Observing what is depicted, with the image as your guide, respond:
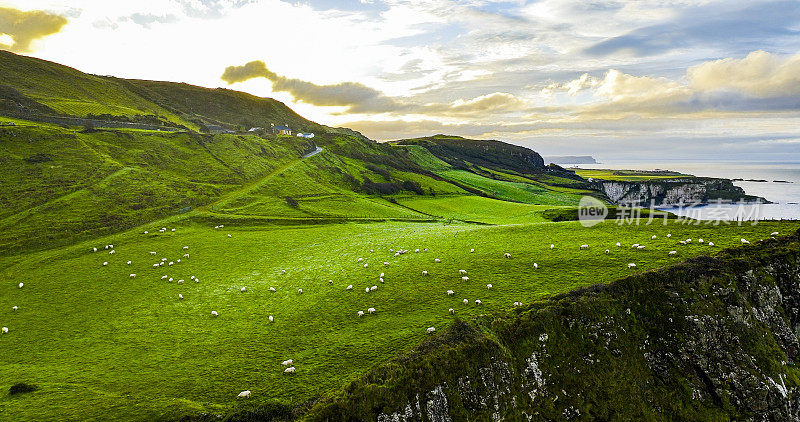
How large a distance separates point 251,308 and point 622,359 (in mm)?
28832

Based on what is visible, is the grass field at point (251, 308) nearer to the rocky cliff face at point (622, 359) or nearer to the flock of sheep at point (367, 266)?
the flock of sheep at point (367, 266)

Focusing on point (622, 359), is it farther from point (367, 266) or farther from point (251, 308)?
point (251, 308)

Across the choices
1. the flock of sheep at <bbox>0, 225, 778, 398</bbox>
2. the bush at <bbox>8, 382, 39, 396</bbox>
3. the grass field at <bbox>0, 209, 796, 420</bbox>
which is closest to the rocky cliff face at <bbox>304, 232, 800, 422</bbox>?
the grass field at <bbox>0, 209, 796, 420</bbox>

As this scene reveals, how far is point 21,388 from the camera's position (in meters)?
20.4

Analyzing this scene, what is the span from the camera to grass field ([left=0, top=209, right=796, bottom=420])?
19812 millimetres

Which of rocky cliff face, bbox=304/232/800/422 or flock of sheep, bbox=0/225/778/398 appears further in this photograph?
flock of sheep, bbox=0/225/778/398

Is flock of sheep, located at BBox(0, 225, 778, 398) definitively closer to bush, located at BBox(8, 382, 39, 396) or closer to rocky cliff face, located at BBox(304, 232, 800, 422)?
rocky cliff face, located at BBox(304, 232, 800, 422)

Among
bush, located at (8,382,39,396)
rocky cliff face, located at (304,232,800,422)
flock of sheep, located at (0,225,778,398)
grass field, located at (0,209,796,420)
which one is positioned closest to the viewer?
rocky cliff face, located at (304,232,800,422)

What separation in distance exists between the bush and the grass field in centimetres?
52

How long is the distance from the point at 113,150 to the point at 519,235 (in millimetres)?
109802

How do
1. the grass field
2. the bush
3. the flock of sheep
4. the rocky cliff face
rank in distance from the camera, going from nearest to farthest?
the rocky cliff face
the grass field
the bush
the flock of sheep

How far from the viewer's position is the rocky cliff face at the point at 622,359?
18.0 m

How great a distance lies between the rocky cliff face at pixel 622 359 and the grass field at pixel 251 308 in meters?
2.40

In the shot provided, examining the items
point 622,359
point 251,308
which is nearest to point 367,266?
point 251,308
